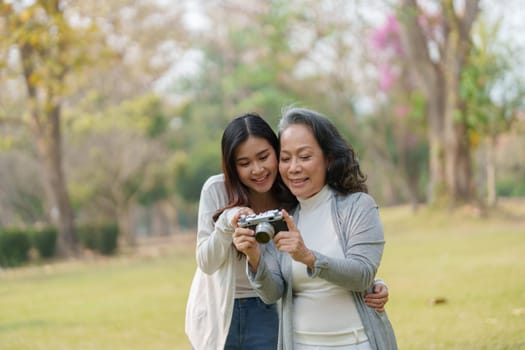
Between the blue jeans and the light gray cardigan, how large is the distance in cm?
57

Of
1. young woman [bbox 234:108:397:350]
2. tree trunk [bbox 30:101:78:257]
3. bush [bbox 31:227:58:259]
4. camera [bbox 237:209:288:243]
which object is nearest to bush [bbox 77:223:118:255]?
tree trunk [bbox 30:101:78:257]

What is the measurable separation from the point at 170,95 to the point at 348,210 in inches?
1297

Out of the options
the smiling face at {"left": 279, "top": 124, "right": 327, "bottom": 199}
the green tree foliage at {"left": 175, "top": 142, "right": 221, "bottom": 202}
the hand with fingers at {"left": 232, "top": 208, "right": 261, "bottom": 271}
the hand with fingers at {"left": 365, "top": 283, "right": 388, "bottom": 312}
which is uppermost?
the smiling face at {"left": 279, "top": 124, "right": 327, "bottom": 199}

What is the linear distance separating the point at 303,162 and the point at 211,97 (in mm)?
37082

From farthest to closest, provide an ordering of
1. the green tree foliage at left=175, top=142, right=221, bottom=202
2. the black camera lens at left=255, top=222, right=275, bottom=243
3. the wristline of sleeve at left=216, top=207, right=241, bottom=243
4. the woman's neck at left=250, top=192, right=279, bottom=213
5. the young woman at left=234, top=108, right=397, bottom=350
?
the green tree foliage at left=175, top=142, right=221, bottom=202 → the woman's neck at left=250, top=192, right=279, bottom=213 → the wristline of sleeve at left=216, top=207, right=241, bottom=243 → the young woman at left=234, top=108, right=397, bottom=350 → the black camera lens at left=255, top=222, right=275, bottom=243

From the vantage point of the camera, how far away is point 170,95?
1396 inches

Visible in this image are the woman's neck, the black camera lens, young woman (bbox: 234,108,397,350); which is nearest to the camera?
the black camera lens

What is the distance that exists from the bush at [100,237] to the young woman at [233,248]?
57.5 feet

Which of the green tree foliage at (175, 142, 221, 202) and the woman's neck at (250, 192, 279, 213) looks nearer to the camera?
the woman's neck at (250, 192, 279, 213)

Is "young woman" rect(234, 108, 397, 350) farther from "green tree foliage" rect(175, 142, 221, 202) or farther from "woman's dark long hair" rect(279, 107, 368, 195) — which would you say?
"green tree foliage" rect(175, 142, 221, 202)

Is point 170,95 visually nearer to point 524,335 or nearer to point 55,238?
point 55,238

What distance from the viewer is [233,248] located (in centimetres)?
355

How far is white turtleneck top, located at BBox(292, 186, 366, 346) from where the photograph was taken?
3.01m

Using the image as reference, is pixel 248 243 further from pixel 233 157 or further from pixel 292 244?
pixel 233 157
